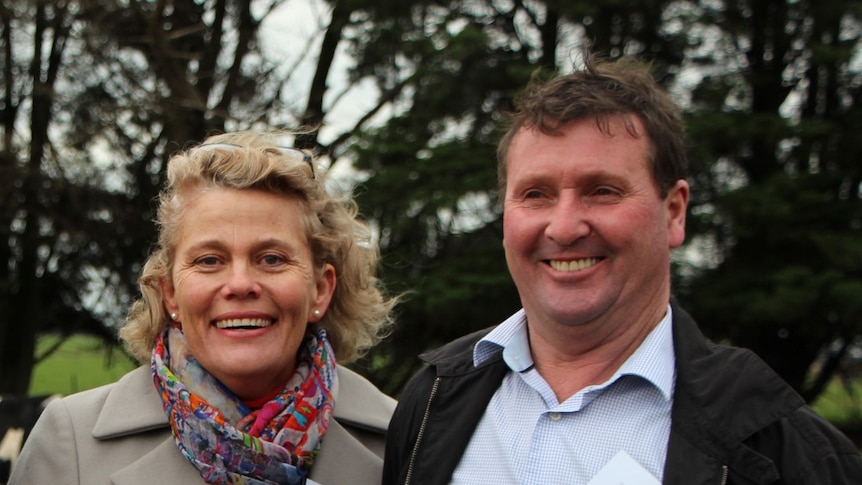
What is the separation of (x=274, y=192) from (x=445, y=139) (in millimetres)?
7501

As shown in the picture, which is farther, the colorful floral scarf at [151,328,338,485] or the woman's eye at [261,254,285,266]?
the woman's eye at [261,254,285,266]

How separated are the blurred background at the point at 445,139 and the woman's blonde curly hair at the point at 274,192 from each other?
16.5 feet

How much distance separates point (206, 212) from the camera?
9.11 feet

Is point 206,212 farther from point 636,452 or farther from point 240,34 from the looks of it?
point 240,34

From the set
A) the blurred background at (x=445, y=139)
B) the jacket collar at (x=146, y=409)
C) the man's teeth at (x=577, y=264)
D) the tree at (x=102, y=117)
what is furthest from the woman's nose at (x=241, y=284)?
the tree at (x=102, y=117)

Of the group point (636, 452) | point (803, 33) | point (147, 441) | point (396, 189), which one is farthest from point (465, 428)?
point (803, 33)

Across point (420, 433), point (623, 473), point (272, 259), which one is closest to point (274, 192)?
point (272, 259)

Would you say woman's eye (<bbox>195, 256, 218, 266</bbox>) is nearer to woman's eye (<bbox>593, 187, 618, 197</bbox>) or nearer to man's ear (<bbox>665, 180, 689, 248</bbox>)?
woman's eye (<bbox>593, 187, 618, 197</bbox>)

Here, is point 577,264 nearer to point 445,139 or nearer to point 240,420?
point 240,420

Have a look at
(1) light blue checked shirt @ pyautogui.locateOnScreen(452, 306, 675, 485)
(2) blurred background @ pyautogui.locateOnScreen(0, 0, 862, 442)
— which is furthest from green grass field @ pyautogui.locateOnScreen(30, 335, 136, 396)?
(1) light blue checked shirt @ pyautogui.locateOnScreen(452, 306, 675, 485)

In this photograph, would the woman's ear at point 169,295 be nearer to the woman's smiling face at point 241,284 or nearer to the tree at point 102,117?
the woman's smiling face at point 241,284

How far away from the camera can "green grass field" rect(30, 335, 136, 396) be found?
11.7 meters

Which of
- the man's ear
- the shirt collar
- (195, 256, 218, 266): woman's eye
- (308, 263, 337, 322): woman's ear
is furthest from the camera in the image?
(308, 263, 337, 322): woman's ear

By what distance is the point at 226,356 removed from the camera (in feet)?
8.88
